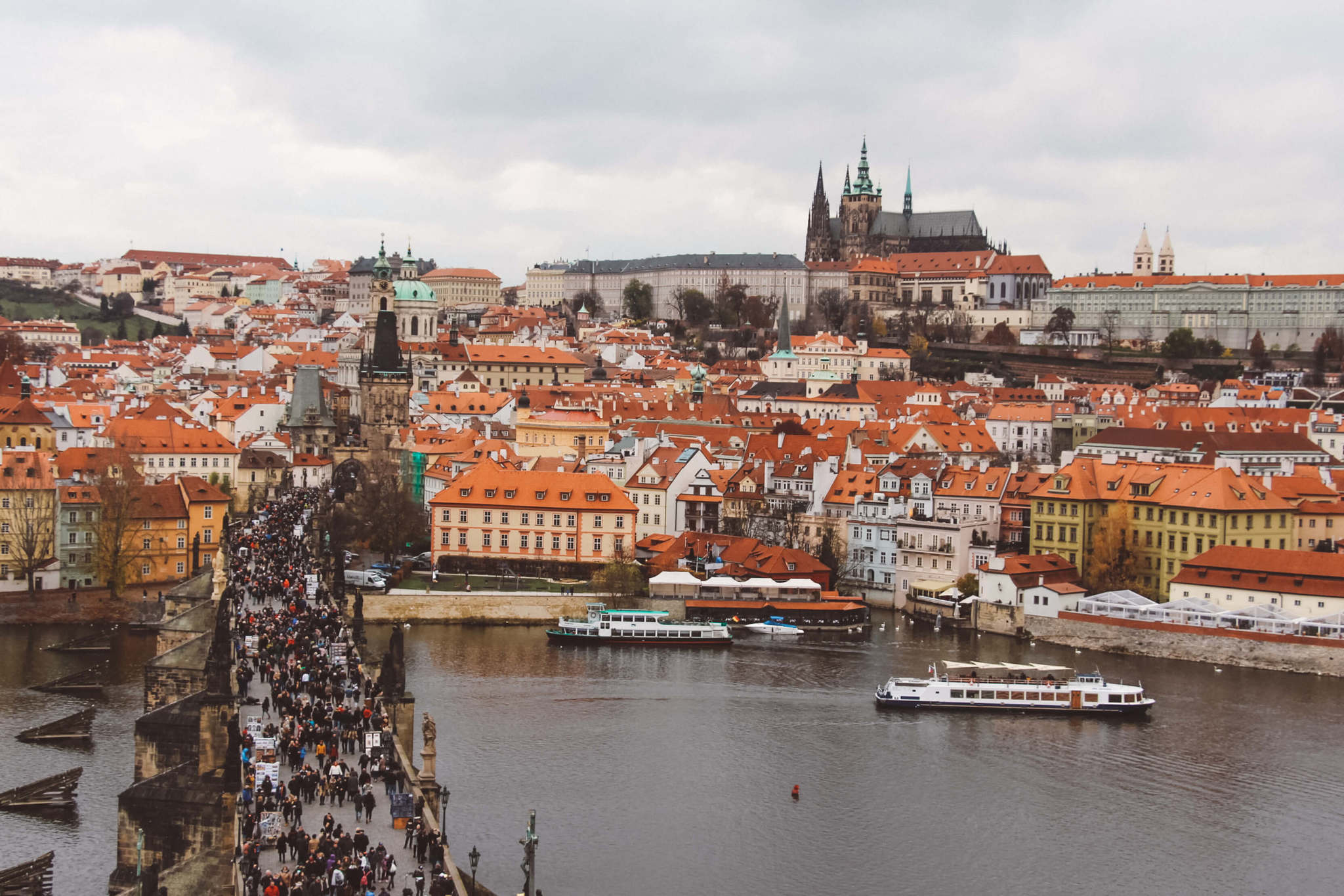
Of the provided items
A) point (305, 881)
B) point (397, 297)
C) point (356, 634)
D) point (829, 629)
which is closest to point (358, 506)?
point (829, 629)

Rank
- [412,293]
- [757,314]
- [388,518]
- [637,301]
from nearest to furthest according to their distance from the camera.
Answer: [388,518] < [412,293] < [757,314] < [637,301]

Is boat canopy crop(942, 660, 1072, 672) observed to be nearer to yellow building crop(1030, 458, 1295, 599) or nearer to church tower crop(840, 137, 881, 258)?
yellow building crop(1030, 458, 1295, 599)

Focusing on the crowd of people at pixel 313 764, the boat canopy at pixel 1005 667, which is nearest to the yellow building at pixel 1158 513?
the boat canopy at pixel 1005 667

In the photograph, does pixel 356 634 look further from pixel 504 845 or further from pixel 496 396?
pixel 496 396

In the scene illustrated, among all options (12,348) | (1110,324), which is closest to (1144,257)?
(1110,324)

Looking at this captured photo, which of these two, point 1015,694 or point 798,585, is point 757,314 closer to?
point 798,585
